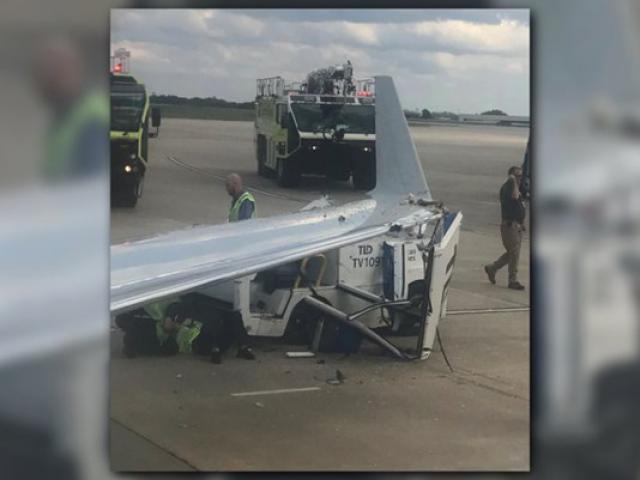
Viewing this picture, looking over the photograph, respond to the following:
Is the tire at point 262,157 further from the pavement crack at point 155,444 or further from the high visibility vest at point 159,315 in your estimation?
the pavement crack at point 155,444

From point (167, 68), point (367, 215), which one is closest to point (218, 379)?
point (367, 215)

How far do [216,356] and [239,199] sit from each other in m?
0.52

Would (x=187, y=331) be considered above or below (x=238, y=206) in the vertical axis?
below

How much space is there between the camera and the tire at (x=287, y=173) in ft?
9.62

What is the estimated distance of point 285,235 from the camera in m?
2.88

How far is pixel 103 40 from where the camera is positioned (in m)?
2.72

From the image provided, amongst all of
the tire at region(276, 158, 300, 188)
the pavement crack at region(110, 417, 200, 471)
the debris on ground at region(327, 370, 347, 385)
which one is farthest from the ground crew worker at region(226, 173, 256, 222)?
the pavement crack at region(110, 417, 200, 471)

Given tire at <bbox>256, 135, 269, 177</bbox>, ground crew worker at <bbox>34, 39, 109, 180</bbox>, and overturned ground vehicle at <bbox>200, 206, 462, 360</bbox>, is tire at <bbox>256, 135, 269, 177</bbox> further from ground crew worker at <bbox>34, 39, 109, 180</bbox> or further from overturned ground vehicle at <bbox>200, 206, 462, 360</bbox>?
ground crew worker at <bbox>34, 39, 109, 180</bbox>

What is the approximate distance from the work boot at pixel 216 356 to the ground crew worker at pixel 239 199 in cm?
45

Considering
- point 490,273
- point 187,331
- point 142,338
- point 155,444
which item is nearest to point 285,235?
point 187,331

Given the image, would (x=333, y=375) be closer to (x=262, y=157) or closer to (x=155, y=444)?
(x=155, y=444)

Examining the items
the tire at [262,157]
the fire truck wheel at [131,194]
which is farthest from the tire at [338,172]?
the fire truck wheel at [131,194]

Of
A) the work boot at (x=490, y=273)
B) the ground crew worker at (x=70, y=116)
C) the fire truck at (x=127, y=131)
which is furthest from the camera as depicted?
the work boot at (x=490, y=273)

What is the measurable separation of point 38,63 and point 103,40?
0.79 feet
